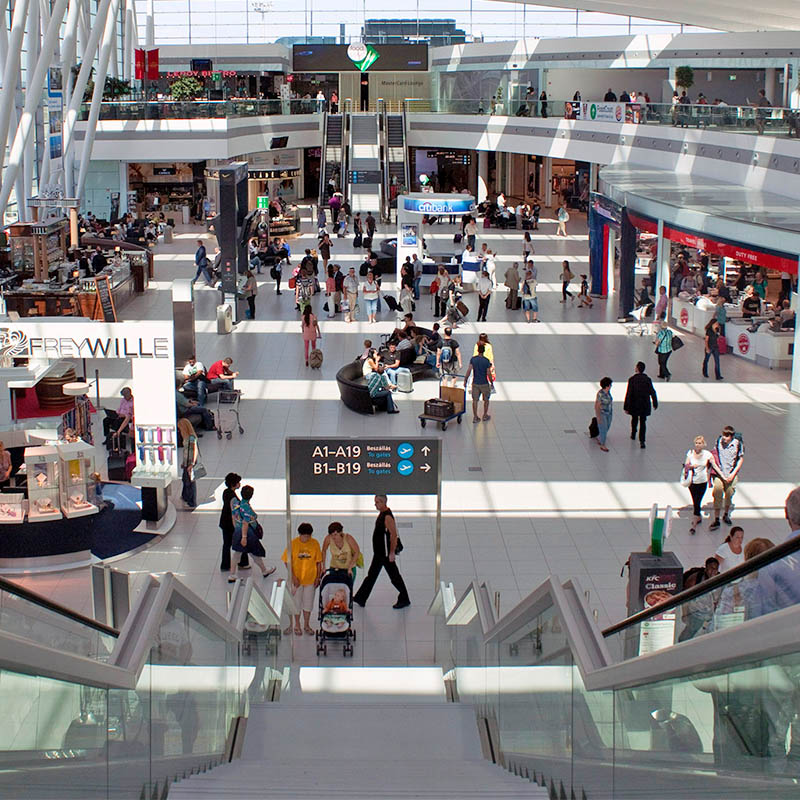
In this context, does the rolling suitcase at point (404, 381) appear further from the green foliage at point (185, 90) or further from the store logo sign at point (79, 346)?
the green foliage at point (185, 90)

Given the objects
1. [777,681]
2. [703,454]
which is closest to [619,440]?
[703,454]

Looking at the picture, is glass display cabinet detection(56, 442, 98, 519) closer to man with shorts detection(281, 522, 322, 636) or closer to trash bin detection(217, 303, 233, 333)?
man with shorts detection(281, 522, 322, 636)

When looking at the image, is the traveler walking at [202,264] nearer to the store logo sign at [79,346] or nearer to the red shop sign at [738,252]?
the red shop sign at [738,252]

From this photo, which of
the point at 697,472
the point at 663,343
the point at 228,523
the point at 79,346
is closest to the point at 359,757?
the point at 228,523

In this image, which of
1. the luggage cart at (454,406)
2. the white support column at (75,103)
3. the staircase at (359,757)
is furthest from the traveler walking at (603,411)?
the white support column at (75,103)

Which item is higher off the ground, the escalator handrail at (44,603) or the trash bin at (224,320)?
the escalator handrail at (44,603)

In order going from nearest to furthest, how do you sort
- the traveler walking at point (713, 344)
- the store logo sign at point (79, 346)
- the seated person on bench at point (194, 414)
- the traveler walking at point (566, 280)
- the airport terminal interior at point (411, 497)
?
the airport terminal interior at point (411, 497), the store logo sign at point (79, 346), the seated person on bench at point (194, 414), the traveler walking at point (713, 344), the traveler walking at point (566, 280)

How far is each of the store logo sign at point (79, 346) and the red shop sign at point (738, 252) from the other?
1069cm

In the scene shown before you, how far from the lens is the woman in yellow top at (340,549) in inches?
421

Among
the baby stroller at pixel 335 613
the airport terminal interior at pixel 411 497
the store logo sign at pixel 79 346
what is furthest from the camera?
the store logo sign at pixel 79 346

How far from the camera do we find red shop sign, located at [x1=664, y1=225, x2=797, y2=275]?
1966 centimetres

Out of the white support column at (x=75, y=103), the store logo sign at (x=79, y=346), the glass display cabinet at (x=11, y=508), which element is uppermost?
the white support column at (x=75, y=103)

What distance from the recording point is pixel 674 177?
29.7 m

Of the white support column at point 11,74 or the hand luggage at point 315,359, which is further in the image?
the white support column at point 11,74
